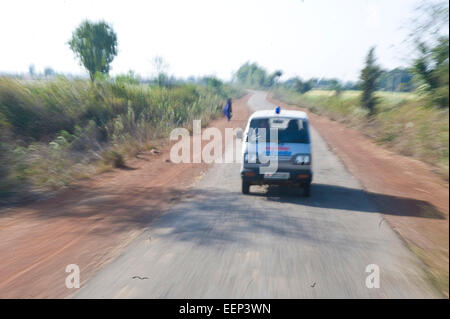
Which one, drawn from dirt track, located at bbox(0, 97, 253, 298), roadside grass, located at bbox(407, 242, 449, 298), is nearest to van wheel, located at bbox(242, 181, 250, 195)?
dirt track, located at bbox(0, 97, 253, 298)

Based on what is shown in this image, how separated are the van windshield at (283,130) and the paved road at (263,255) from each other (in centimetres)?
138

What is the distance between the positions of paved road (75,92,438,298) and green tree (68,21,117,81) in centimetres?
2898

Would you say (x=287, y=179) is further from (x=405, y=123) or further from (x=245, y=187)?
(x=405, y=123)

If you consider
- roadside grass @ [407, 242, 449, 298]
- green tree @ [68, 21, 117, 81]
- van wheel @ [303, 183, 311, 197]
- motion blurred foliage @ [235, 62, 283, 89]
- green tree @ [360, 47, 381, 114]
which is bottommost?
roadside grass @ [407, 242, 449, 298]

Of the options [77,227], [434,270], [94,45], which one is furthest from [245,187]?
[94,45]

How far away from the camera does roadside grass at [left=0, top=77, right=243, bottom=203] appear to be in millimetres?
9461

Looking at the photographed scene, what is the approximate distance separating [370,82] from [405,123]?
1365 cm

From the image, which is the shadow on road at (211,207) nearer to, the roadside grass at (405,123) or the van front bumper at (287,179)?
the van front bumper at (287,179)

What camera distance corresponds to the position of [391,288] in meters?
4.08

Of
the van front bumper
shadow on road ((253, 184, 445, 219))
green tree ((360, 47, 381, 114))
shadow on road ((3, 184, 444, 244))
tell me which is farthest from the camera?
green tree ((360, 47, 381, 114))

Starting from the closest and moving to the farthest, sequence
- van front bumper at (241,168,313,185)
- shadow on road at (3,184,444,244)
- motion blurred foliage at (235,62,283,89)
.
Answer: shadow on road at (3,184,444,244), van front bumper at (241,168,313,185), motion blurred foliage at (235,62,283,89)

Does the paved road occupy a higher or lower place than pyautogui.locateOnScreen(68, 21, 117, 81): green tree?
lower

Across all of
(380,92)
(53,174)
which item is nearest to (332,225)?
(53,174)

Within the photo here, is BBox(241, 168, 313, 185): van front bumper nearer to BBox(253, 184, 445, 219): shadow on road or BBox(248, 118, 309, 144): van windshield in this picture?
BBox(253, 184, 445, 219): shadow on road
